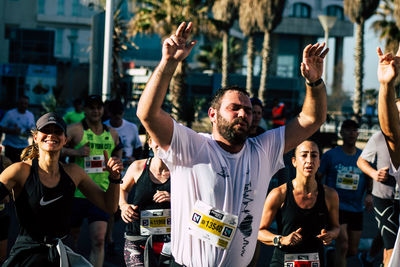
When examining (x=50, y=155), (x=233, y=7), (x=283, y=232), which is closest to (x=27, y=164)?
(x=50, y=155)

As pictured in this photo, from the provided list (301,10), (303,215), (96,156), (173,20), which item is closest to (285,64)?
(301,10)

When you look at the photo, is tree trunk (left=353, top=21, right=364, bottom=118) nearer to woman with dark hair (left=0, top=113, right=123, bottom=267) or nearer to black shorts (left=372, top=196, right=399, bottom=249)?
black shorts (left=372, top=196, right=399, bottom=249)

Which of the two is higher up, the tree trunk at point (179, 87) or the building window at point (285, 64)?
the building window at point (285, 64)

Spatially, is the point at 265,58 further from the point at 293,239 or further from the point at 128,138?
the point at 293,239

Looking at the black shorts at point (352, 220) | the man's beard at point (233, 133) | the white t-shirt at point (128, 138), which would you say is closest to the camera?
the man's beard at point (233, 133)

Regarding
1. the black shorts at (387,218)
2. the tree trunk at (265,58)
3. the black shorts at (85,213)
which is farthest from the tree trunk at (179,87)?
the black shorts at (387,218)

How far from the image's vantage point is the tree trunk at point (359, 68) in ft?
75.1

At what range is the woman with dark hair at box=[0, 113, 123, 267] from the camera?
12.6ft

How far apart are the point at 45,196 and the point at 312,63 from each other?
198 cm

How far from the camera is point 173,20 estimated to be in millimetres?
21609

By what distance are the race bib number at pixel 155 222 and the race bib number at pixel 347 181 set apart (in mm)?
2693

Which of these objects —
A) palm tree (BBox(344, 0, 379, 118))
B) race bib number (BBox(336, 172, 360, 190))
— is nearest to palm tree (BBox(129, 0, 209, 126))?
palm tree (BBox(344, 0, 379, 118))

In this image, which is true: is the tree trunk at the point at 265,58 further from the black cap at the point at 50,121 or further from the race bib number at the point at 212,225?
the race bib number at the point at 212,225

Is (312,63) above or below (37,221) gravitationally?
above
